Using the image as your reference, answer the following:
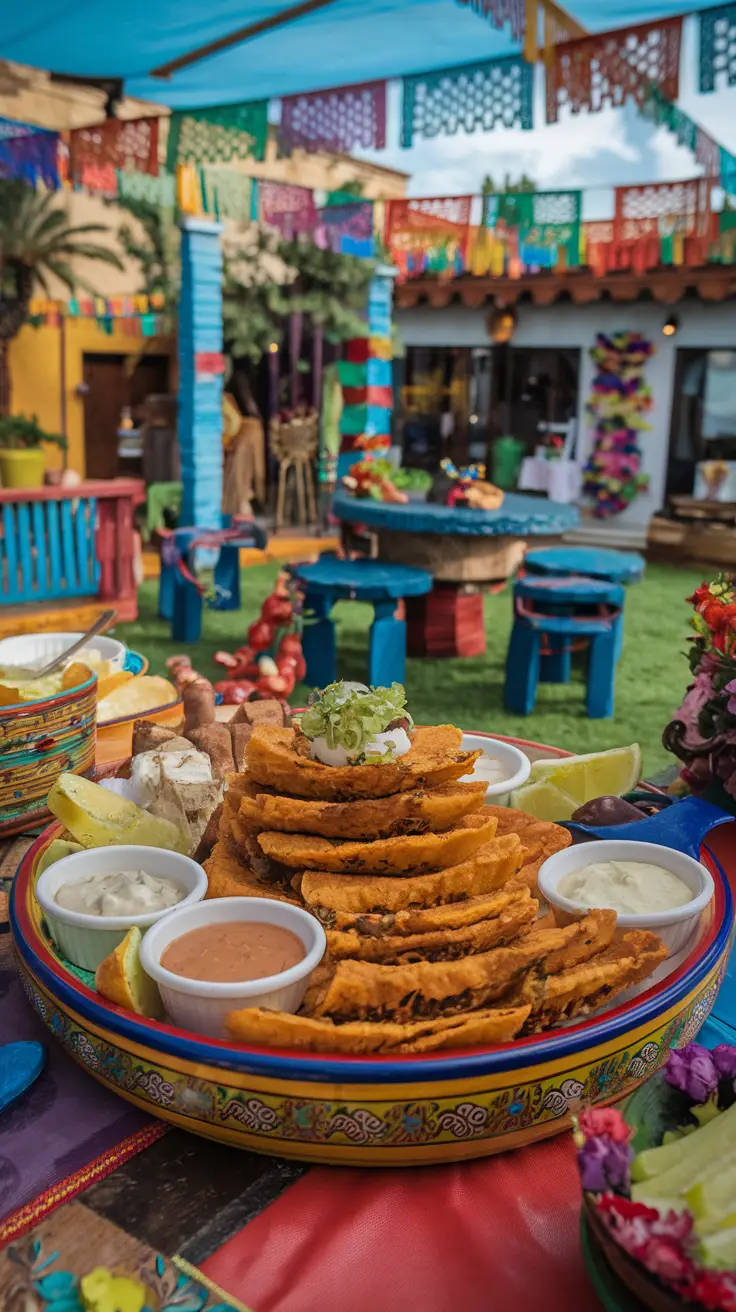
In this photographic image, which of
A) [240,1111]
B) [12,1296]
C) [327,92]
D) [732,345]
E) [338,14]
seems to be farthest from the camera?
[732,345]

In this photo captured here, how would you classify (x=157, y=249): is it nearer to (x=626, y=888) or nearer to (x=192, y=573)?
(x=192, y=573)

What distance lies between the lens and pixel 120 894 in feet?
5.54

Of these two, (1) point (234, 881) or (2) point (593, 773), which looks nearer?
(1) point (234, 881)

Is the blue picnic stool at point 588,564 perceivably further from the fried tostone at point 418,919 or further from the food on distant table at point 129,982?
the food on distant table at point 129,982

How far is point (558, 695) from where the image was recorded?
797 cm

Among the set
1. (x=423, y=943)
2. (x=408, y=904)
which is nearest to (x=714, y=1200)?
(x=423, y=943)

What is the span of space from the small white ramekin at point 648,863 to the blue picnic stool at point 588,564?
19.5ft

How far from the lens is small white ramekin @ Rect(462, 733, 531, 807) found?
2.18 meters

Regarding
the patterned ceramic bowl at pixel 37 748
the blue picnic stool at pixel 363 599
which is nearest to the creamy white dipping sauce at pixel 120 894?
the patterned ceramic bowl at pixel 37 748

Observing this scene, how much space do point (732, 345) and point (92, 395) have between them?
387 inches

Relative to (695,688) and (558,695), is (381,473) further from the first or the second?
(695,688)

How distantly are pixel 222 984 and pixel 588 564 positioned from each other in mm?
6824

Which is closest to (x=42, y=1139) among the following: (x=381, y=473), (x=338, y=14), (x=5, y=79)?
(x=338, y=14)

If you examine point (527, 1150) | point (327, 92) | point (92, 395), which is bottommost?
point (527, 1150)
